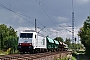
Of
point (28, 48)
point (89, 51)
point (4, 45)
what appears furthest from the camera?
point (4, 45)

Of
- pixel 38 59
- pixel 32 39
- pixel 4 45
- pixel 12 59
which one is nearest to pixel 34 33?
pixel 32 39

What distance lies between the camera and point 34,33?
36000mm

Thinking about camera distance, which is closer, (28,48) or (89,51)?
(28,48)

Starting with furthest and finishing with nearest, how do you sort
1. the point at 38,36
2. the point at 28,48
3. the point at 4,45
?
the point at 4,45 → the point at 38,36 → the point at 28,48

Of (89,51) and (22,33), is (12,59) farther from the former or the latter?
(89,51)

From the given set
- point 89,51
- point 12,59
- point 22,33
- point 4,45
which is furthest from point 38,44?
point 4,45

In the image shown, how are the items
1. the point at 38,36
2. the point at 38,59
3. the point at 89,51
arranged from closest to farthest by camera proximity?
the point at 38,59 → the point at 38,36 → the point at 89,51

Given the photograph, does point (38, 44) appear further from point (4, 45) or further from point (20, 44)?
point (4, 45)

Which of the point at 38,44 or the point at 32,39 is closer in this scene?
the point at 32,39

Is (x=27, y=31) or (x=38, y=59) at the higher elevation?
(x=27, y=31)

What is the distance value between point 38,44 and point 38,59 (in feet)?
59.7

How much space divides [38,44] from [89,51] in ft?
141

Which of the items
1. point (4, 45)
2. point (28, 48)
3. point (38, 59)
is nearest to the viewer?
point (38, 59)

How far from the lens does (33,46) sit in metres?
35.1
